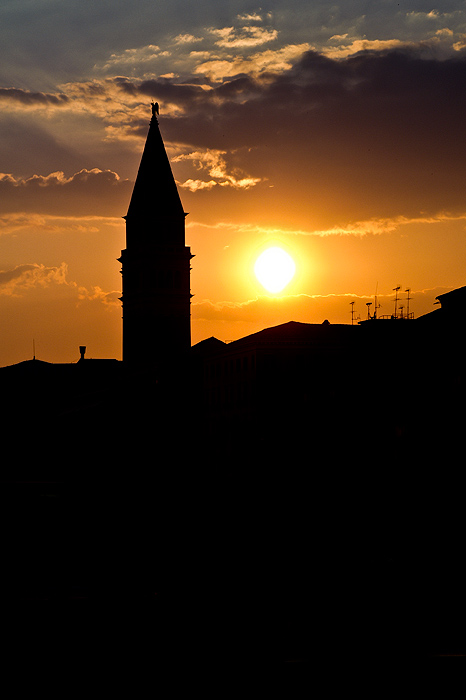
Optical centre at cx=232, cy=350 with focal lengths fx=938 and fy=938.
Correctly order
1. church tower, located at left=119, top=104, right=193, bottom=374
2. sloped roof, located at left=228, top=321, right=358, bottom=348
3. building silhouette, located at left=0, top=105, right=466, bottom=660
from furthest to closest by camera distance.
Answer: church tower, located at left=119, top=104, right=193, bottom=374 → sloped roof, located at left=228, top=321, right=358, bottom=348 → building silhouette, located at left=0, top=105, right=466, bottom=660

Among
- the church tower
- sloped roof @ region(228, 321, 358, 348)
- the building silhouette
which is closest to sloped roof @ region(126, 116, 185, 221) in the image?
the church tower

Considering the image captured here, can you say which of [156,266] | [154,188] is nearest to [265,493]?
[156,266]

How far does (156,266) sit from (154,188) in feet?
25.1

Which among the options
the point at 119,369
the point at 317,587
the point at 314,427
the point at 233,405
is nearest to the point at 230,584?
the point at 317,587

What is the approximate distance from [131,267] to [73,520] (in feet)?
142

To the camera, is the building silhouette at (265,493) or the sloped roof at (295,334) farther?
the sloped roof at (295,334)

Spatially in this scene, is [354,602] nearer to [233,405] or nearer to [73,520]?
[73,520]

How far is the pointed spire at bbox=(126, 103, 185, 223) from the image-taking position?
92250 mm

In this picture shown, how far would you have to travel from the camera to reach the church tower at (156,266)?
9175 cm

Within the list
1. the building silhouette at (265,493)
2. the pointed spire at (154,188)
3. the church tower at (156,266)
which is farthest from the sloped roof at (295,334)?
the pointed spire at (154,188)

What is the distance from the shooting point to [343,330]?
66625 mm

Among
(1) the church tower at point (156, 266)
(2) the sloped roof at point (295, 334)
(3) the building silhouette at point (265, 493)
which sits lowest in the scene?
(3) the building silhouette at point (265, 493)

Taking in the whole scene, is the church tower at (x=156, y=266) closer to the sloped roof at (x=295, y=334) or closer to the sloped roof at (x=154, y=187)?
the sloped roof at (x=154, y=187)

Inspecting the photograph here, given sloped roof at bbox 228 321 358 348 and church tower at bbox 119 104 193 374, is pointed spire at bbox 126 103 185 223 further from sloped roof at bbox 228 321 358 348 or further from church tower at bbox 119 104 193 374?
sloped roof at bbox 228 321 358 348
